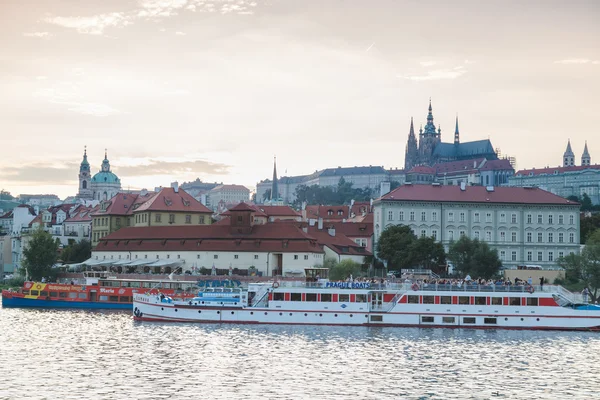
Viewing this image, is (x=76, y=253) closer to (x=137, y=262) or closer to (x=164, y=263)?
(x=137, y=262)

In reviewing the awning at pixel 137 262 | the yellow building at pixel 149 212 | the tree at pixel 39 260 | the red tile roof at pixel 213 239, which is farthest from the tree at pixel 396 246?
the tree at pixel 39 260

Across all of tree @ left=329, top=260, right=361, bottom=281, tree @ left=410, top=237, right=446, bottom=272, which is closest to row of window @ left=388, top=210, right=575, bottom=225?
tree @ left=410, top=237, right=446, bottom=272

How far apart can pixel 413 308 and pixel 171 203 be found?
199ft

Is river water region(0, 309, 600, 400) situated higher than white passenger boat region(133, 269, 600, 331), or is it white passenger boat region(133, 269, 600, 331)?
white passenger boat region(133, 269, 600, 331)

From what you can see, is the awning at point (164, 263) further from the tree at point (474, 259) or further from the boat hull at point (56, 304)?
the tree at point (474, 259)

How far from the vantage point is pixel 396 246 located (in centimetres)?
10456

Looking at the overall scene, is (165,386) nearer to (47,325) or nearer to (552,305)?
(47,325)

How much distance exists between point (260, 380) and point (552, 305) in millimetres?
35317

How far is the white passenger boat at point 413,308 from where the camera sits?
71000 mm

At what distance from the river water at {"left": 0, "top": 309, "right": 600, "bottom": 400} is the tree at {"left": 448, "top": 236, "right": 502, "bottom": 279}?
31002 mm

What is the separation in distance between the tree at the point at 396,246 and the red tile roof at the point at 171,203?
31.0 meters

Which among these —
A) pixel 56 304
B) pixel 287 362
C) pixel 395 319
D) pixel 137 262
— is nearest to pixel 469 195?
pixel 137 262

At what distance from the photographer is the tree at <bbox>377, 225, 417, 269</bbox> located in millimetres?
102812

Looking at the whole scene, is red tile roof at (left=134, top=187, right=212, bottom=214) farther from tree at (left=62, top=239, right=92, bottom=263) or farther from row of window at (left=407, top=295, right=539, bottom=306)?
row of window at (left=407, top=295, right=539, bottom=306)
